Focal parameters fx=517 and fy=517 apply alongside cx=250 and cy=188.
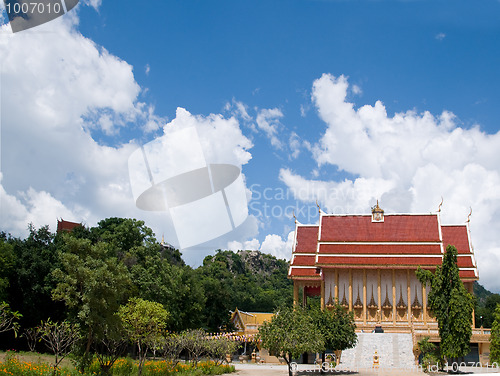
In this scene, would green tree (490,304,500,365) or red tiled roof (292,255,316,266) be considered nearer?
green tree (490,304,500,365)

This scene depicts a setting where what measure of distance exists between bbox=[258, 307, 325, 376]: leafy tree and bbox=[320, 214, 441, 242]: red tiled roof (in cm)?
1780

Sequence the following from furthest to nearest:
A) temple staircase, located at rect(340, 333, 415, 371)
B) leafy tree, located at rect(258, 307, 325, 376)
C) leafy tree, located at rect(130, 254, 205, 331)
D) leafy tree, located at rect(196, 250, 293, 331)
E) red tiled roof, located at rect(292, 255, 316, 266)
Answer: leafy tree, located at rect(196, 250, 293, 331) < red tiled roof, located at rect(292, 255, 316, 266) < leafy tree, located at rect(130, 254, 205, 331) < temple staircase, located at rect(340, 333, 415, 371) < leafy tree, located at rect(258, 307, 325, 376)

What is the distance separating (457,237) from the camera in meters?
42.3

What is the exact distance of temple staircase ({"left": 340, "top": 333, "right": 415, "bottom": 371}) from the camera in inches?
1184

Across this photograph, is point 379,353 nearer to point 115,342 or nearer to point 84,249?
point 115,342

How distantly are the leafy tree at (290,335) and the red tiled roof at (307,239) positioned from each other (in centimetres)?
1876

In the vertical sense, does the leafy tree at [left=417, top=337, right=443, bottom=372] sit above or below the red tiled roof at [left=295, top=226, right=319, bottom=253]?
below

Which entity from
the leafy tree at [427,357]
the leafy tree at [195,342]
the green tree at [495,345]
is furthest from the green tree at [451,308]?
the leafy tree at [195,342]

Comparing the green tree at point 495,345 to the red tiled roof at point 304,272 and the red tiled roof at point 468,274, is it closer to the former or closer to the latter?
the red tiled roof at point 468,274

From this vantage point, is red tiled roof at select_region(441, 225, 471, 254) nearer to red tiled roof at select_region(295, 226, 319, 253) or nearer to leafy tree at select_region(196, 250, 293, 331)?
red tiled roof at select_region(295, 226, 319, 253)

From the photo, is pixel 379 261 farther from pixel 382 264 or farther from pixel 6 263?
pixel 6 263

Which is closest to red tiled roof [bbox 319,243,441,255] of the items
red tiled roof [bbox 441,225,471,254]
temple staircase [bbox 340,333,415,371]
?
red tiled roof [bbox 441,225,471,254]

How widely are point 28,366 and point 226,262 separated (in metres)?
90.1

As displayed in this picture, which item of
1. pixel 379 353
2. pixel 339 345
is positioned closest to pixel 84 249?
pixel 339 345
